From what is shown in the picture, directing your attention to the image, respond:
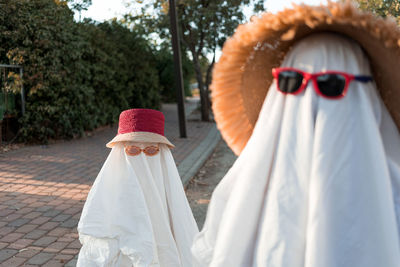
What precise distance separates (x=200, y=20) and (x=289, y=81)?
1618cm

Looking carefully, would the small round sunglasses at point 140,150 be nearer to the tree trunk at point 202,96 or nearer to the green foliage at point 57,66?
the green foliage at point 57,66

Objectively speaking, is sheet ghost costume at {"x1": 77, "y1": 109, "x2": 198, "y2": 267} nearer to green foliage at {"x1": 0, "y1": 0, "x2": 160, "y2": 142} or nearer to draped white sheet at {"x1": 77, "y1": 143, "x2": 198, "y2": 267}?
draped white sheet at {"x1": 77, "y1": 143, "x2": 198, "y2": 267}

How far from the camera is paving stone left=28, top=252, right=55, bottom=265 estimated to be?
12.6 ft

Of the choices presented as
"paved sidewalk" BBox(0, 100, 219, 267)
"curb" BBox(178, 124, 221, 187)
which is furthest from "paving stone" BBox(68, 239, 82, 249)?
"curb" BBox(178, 124, 221, 187)

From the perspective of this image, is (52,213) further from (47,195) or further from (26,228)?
(47,195)

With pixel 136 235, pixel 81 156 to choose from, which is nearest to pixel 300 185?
pixel 136 235

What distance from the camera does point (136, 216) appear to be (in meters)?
3.11

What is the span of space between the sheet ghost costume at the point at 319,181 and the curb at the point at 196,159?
5.49 meters

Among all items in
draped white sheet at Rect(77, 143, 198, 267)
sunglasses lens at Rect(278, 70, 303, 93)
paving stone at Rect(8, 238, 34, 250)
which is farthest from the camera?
paving stone at Rect(8, 238, 34, 250)

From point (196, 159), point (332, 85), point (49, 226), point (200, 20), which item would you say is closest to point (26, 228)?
point (49, 226)

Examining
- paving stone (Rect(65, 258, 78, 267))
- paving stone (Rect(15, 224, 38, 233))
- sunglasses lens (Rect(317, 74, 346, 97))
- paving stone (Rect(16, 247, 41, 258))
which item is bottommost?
paving stone (Rect(65, 258, 78, 267))

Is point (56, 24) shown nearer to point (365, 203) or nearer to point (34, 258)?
point (34, 258)

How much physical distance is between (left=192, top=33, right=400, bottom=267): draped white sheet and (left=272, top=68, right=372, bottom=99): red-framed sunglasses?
0.08 feet

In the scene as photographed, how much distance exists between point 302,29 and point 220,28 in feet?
54.5
